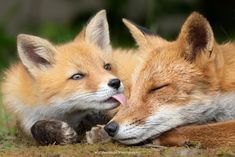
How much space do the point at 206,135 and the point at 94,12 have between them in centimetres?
744

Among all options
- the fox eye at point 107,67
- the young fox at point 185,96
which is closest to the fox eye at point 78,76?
the fox eye at point 107,67

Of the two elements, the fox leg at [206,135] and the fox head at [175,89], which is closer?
the fox leg at [206,135]

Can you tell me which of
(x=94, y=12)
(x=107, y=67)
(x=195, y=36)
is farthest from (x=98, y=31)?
(x=94, y=12)

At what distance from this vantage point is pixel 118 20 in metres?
14.2

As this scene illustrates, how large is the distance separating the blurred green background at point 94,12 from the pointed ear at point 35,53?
14.2 ft

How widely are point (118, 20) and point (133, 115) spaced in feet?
23.9

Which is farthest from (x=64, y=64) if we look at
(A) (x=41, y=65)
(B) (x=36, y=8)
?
(B) (x=36, y=8)

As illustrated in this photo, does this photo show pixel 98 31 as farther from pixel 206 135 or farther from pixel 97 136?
pixel 206 135

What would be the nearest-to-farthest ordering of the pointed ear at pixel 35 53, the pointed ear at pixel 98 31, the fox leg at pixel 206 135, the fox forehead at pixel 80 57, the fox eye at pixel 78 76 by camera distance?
the fox leg at pixel 206 135, the fox eye at pixel 78 76, the fox forehead at pixel 80 57, the pointed ear at pixel 35 53, the pointed ear at pixel 98 31

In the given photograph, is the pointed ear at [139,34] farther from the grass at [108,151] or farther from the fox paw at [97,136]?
the grass at [108,151]

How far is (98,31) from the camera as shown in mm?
9273

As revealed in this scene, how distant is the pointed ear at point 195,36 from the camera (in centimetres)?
718

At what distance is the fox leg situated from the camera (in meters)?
6.89

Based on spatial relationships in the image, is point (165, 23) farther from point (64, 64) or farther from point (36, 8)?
point (64, 64)
